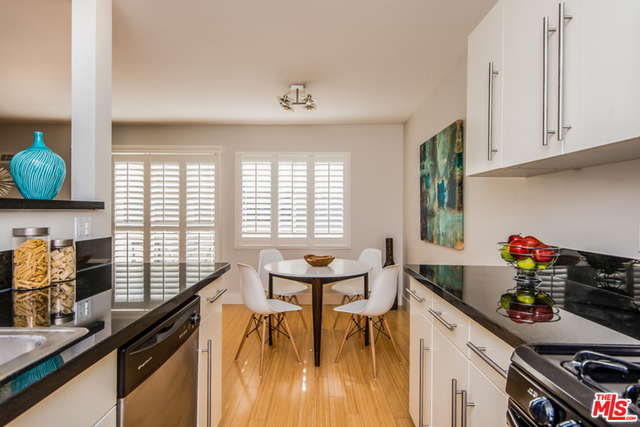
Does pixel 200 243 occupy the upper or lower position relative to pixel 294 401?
upper

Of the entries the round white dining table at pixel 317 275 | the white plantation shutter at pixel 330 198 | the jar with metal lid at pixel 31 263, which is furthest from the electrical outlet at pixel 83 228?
the white plantation shutter at pixel 330 198

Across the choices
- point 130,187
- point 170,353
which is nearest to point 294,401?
point 170,353

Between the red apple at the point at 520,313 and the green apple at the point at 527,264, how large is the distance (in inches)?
13.1

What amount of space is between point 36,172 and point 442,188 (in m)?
2.80

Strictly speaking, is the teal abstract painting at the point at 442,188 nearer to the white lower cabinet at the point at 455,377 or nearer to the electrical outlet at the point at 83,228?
the white lower cabinet at the point at 455,377

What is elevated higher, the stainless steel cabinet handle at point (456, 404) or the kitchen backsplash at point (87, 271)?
the kitchen backsplash at point (87, 271)

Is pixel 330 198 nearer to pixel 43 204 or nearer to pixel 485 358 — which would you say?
pixel 43 204

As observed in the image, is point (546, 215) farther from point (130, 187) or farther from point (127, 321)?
point (130, 187)

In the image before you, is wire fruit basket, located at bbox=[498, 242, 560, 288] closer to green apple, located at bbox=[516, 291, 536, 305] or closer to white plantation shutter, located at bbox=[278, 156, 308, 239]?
green apple, located at bbox=[516, 291, 536, 305]

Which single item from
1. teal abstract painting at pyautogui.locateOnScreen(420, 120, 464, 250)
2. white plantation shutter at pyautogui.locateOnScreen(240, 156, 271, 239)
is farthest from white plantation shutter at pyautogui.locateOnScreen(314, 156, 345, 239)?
teal abstract painting at pyautogui.locateOnScreen(420, 120, 464, 250)

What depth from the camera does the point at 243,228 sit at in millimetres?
4660

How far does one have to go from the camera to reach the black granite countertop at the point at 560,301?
863 millimetres

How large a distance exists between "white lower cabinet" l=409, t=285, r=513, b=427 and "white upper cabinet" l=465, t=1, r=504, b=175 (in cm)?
71

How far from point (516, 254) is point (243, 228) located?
373 cm
